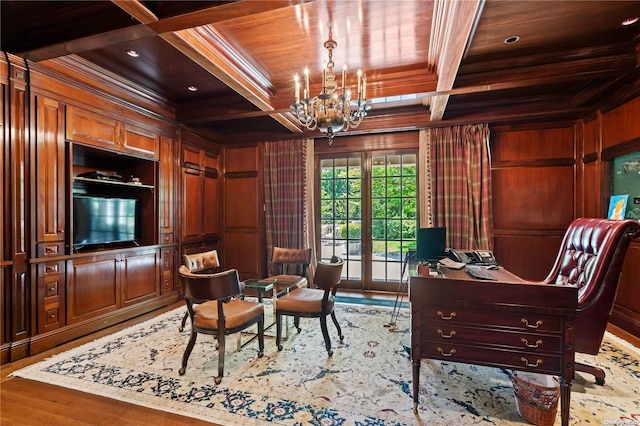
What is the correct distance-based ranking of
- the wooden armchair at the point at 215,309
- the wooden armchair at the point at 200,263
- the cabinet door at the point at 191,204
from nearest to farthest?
the wooden armchair at the point at 215,309 < the wooden armchair at the point at 200,263 < the cabinet door at the point at 191,204

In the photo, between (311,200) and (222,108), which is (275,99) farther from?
(311,200)

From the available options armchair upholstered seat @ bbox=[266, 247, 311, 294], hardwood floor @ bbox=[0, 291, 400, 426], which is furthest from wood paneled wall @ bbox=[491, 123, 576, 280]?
hardwood floor @ bbox=[0, 291, 400, 426]

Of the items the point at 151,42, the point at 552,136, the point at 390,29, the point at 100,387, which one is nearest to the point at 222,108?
the point at 151,42

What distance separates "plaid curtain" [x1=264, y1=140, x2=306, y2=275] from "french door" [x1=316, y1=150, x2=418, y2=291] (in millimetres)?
380

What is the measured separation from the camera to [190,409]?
6.57 feet

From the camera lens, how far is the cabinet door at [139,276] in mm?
3715

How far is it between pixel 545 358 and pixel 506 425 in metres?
0.51

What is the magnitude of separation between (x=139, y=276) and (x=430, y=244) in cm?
373

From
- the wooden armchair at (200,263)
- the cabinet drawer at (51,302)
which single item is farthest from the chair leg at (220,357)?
the cabinet drawer at (51,302)

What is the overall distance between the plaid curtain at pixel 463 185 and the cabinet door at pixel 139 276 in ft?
13.8

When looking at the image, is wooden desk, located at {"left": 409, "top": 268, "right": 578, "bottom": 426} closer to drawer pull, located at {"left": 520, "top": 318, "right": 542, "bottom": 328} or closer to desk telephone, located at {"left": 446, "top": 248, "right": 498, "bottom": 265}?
drawer pull, located at {"left": 520, "top": 318, "right": 542, "bottom": 328}

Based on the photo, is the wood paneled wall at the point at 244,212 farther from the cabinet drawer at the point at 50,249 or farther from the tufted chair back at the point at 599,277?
the tufted chair back at the point at 599,277

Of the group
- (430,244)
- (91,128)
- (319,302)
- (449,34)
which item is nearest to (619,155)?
(430,244)

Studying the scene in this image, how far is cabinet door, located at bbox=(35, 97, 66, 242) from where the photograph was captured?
284 cm
